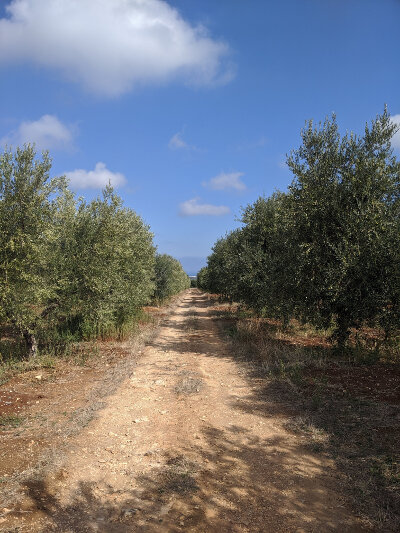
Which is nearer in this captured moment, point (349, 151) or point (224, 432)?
point (224, 432)

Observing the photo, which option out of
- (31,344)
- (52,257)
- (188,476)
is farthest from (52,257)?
(188,476)

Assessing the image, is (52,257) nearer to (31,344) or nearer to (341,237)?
(31,344)

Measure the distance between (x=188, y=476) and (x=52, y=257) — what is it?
987cm

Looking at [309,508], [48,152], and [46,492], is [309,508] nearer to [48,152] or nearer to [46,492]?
[46,492]

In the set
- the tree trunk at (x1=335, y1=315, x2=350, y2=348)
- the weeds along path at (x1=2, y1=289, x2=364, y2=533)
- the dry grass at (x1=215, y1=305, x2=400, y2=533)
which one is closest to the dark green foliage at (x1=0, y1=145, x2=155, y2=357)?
the weeds along path at (x1=2, y1=289, x2=364, y2=533)

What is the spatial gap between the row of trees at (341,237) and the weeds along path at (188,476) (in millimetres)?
4846

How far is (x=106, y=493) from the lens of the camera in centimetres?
476

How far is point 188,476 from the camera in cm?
516

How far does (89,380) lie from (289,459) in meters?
7.15

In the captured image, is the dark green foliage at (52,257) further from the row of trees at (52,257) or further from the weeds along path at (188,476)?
the weeds along path at (188,476)

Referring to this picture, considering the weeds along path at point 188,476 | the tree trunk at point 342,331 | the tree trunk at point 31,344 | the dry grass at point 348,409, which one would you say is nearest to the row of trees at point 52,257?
the tree trunk at point 31,344

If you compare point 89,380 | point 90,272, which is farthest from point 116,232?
point 89,380

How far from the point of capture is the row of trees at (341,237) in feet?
35.0

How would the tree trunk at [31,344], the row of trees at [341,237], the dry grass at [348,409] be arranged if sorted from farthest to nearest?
the tree trunk at [31,344], the row of trees at [341,237], the dry grass at [348,409]
